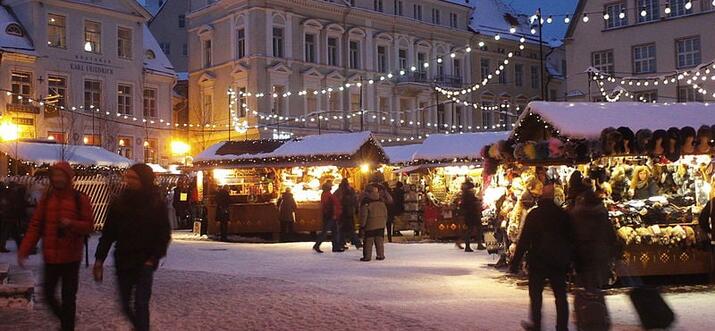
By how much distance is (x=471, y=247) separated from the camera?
69.3 feet

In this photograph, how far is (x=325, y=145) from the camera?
25.7m

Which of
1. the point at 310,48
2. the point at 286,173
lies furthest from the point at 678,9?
the point at 286,173

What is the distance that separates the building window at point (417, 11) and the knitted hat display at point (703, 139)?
4060 cm

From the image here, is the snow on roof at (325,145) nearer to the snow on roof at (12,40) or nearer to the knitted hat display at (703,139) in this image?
the knitted hat display at (703,139)

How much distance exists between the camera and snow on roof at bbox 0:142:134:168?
29906 mm

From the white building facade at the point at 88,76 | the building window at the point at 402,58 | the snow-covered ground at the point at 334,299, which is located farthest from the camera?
the building window at the point at 402,58

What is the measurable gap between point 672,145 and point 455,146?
1511 cm

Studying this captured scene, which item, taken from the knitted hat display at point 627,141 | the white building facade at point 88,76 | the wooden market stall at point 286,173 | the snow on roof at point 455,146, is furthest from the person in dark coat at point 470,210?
the white building facade at point 88,76

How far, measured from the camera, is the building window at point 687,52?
130 feet

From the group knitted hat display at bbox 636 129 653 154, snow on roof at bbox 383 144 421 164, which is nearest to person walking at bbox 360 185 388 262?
knitted hat display at bbox 636 129 653 154

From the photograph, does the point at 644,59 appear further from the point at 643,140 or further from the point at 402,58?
the point at 643,140

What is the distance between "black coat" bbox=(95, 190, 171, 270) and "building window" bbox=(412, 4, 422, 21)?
152 ft

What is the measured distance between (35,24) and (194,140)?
1204 cm

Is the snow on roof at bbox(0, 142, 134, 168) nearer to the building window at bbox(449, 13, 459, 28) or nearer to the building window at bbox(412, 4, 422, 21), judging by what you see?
the building window at bbox(412, 4, 422, 21)
